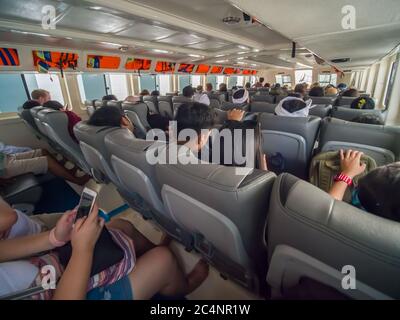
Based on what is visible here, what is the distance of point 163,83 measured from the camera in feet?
31.4

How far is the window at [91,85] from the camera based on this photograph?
6.32 meters

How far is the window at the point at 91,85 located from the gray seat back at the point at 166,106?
3.20m

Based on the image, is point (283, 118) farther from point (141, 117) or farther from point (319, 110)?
point (141, 117)

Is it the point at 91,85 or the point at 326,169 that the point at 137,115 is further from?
the point at 91,85

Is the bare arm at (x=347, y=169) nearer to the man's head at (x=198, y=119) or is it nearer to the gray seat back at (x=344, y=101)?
the man's head at (x=198, y=119)

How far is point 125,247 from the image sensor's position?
3.40 feet

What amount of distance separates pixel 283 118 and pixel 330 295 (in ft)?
5.60

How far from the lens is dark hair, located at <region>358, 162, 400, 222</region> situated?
540 millimetres

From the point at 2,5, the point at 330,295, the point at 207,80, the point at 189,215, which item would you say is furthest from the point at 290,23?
the point at 207,80

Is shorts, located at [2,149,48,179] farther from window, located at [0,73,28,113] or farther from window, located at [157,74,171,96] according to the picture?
Answer: window, located at [157,74,171,96]

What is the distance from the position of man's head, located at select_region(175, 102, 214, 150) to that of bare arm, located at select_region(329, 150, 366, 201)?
87 centimetres

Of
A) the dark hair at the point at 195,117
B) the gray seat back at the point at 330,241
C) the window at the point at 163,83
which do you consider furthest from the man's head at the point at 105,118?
the window at the point at 163,83
